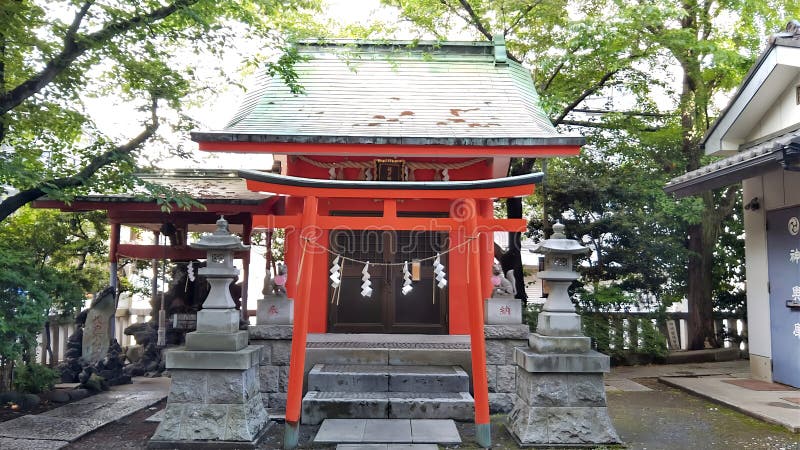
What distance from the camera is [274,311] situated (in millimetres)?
9336

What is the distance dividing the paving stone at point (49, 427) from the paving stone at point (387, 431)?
388cm

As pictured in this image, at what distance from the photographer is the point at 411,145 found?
8.05 meters

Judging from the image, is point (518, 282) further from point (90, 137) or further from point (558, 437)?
point (90, 137)

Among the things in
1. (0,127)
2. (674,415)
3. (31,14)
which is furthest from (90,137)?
(674,415)

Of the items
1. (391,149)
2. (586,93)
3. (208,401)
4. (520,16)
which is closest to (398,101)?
(391,149)

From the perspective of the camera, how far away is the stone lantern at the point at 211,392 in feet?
22.9

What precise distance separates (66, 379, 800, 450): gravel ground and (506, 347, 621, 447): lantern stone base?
0.37m

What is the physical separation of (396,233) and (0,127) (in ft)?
21.1

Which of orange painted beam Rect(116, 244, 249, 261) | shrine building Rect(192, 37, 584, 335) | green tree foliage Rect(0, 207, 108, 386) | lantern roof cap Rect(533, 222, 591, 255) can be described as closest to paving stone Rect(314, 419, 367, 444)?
shrine building Rect(192, 37, 584, 335)

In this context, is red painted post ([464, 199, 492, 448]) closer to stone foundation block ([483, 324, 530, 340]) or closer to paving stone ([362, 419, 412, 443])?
paving stone ([362, 419, 412, 443])

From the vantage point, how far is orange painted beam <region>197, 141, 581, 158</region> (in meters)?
8.09

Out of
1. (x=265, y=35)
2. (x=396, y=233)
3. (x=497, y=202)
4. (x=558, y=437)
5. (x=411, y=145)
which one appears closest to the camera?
(x=558, y=437)

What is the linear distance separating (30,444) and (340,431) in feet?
12.7

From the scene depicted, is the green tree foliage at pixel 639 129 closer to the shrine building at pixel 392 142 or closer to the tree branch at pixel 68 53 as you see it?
the shrine building at pixel 392 142
